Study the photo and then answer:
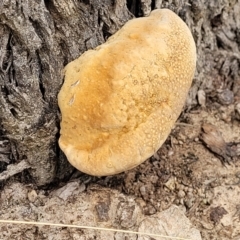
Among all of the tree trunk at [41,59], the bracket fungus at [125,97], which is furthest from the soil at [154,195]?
the bracket fungus at [125,97]

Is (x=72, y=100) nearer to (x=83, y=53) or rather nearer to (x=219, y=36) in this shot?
(x=83, y=53)

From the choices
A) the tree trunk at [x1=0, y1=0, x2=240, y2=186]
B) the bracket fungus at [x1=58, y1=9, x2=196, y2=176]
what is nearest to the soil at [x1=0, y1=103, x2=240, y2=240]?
the tree trunk at [x1=0, y1=0, x2=240, y2=186]

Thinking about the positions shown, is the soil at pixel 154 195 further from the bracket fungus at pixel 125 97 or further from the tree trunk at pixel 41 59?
the bracket fungus at pixel 125 97

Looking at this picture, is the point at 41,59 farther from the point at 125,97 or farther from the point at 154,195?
the point at 154,195

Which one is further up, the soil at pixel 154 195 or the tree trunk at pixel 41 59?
the tree trunk at pixel 41 59

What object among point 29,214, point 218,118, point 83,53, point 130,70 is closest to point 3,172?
point 29,214

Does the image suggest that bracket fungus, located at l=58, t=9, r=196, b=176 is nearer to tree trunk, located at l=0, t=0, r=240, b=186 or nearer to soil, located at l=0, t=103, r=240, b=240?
tree trunk, located at l=0, t=0, r=240, b=186

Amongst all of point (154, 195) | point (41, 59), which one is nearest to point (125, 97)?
point (41, 59)
